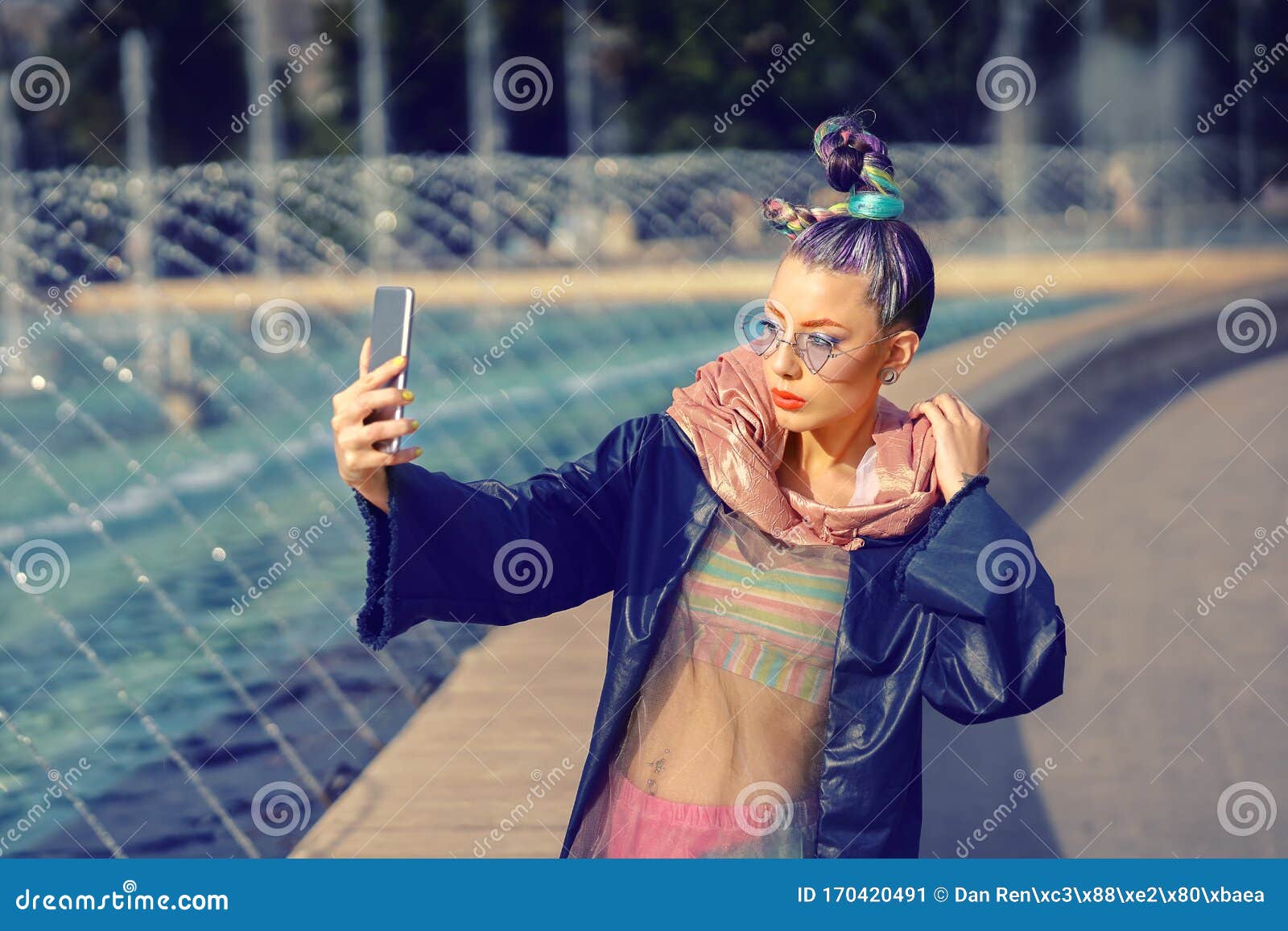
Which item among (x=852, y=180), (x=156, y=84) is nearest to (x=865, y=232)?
(x=852, y=180)

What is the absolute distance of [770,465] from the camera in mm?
2375

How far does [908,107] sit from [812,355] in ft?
116

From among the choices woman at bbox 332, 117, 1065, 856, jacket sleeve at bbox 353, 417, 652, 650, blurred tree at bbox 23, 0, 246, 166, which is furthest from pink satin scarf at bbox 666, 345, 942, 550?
blurred tree at bbox 23, 0, 246, 166

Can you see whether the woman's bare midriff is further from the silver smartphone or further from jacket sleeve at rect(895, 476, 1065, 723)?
the silver smartphone

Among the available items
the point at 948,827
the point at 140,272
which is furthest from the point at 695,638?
the point at 140,272

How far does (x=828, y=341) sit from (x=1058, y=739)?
121 inches

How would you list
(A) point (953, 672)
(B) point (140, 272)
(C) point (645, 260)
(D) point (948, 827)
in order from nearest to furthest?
(A) point (953, 672), (D) point (948, 827), (B) point (140, 272), (C) point (645, 260)

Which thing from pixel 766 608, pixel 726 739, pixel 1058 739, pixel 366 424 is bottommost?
pixel 1058 739

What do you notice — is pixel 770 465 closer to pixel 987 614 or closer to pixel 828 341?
pixel 828 341

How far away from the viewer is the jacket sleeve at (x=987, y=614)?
2.14m

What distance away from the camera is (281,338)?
55.0ft

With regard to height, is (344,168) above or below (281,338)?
above

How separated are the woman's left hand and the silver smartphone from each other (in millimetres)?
756

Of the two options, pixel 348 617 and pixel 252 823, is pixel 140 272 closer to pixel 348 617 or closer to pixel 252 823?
pixel 348 617
